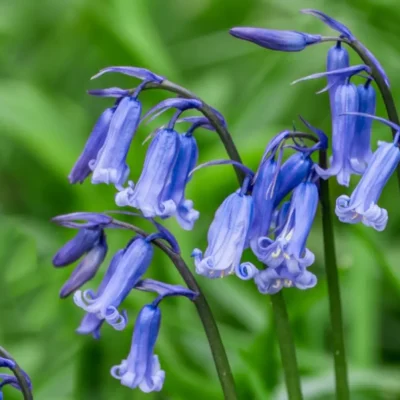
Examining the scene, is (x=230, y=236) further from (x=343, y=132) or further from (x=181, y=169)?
(x=343, y=132)

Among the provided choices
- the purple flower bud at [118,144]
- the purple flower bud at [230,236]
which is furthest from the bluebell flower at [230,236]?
the purple flower bud at [118,144]

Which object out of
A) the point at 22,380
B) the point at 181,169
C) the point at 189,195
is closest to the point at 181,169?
the point at 181,169

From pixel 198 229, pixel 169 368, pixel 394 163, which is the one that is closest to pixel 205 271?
pixel 394 163

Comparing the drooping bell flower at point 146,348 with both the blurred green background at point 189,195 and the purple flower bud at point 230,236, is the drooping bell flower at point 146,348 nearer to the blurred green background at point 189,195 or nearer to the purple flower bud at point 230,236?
the purple flower bud at point 230,236

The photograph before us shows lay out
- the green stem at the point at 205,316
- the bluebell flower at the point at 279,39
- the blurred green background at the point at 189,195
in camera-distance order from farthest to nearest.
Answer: the blurred green background at the point at 189,195, the green stem at the point at 205,316, the bluebell flower at the point at 279,39

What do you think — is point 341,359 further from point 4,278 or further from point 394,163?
point 4,278

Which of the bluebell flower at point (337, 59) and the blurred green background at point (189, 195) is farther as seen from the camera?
the blurred green background at point (189, 195)
